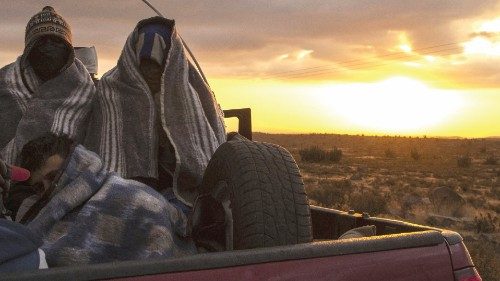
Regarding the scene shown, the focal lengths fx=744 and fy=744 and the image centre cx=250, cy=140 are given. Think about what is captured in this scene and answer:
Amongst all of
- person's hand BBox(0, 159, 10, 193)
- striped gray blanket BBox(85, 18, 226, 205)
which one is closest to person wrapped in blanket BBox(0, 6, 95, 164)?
striped gray blanket BBox(85, 18, 226, 205)

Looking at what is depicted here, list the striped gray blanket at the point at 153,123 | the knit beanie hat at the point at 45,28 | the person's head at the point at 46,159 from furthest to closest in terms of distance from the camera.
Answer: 1. the knit beanie hat at the point at 45,28
2. the striped gray blanket at the point at 153,123
3. the person's head at the point at 46,159

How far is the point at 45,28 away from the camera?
4.56 m

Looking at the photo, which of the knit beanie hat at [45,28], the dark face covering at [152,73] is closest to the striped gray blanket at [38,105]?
the knit beanie hat at [45,28]

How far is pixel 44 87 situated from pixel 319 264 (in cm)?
290

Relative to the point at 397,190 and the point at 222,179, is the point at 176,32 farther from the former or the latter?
the point at 397,190

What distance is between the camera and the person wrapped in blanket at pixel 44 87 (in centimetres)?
434

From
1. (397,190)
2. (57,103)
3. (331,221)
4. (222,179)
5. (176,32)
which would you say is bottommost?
(397,190)

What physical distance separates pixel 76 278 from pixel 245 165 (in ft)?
3.90

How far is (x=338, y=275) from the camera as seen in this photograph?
2.16 m

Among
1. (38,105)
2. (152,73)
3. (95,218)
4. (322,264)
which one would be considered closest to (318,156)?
(38,105)

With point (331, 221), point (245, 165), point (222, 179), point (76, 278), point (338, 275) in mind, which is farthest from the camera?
point (331, 221)

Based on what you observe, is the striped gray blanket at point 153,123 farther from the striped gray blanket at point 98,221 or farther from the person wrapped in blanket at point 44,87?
the striped gray blanket at point 98,221

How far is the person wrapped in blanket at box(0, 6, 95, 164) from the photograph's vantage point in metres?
4.34

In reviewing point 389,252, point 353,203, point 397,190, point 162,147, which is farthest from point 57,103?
point 397,190
